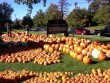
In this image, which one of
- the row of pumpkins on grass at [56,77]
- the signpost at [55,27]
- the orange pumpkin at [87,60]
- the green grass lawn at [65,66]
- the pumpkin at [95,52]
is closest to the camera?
the row of pumpkins on grass at [56,77]

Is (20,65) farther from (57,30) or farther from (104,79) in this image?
(57,30)

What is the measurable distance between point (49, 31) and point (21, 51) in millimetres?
8221

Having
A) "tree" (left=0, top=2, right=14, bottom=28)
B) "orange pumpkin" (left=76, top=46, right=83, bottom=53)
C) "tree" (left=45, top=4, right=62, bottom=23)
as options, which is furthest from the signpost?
"tree" (left=0, top=2, right=14, bottom=28)

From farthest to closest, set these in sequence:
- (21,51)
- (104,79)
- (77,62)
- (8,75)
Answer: (21,51), (77,62), (8,75), (104,79)

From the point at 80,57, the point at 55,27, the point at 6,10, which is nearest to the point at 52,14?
the point at 6,10

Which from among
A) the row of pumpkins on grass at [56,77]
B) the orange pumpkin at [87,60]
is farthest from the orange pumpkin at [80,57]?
the row of pumpkins on grass at [56,77]

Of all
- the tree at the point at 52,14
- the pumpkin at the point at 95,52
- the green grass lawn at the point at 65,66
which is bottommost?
the green grass lawn at the point at 65,66

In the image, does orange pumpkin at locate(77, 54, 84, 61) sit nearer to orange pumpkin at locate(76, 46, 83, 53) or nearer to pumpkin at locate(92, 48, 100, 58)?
pumpkin at locate(92, 48, 100, 58)

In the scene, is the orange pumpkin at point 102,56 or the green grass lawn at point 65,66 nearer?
the green grass lawn at point 65,66

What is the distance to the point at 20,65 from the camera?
12.2 m

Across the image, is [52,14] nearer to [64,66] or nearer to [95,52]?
[95,52]

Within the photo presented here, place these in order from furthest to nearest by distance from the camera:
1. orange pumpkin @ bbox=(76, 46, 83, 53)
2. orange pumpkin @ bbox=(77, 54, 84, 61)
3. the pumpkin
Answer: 1. orange pumpkin @ bbox=(76, 46, 83, 53)
2. the pumpkin
3. orange pumpkin @ bbox=(77, 54, 84, 61)

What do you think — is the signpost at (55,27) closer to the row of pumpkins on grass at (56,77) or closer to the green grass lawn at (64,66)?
the green grass lawn at (64,66)

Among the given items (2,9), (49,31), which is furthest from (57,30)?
(2,9)
